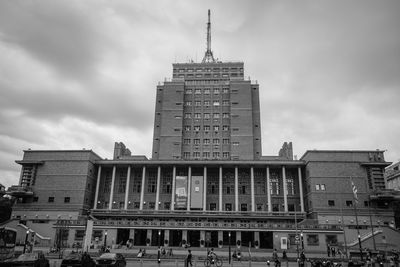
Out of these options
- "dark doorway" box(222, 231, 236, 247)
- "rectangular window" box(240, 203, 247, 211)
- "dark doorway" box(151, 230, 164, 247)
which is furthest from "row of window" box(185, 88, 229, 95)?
"dark doorway" box(222, 231, 236, 247)

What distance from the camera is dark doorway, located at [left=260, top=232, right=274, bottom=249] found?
64.0 metres

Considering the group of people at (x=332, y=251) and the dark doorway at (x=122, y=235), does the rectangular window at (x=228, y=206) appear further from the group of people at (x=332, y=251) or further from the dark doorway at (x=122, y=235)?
the group of people at (x=332, y=251)

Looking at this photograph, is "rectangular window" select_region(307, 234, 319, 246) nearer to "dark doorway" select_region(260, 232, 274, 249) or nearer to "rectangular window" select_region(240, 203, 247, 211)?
"dark doorway" select_region(260, 232, 274, 249)

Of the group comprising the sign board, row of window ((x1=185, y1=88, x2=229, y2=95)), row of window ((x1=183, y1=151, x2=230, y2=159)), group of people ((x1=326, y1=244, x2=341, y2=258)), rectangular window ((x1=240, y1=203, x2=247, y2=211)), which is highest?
row of window ((x1=185, y1=88, x2=229, y2=95))

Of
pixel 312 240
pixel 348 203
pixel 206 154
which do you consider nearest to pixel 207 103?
pixel 206 154

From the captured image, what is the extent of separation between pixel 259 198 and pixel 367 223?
22358 millimetres

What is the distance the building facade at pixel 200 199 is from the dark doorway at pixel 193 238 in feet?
0.69

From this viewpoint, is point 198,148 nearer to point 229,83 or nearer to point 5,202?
point 229,83

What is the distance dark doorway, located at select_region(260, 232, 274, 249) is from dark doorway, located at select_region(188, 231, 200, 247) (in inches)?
490

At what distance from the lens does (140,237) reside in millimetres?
66938

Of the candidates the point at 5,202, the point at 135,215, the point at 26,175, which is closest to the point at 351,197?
the point at 135,215

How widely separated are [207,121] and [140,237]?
47025mm

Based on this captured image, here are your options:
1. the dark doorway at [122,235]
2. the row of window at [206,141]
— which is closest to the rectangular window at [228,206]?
the dark doorway at [122,235]

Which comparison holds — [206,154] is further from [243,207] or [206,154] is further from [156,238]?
[156,238]
